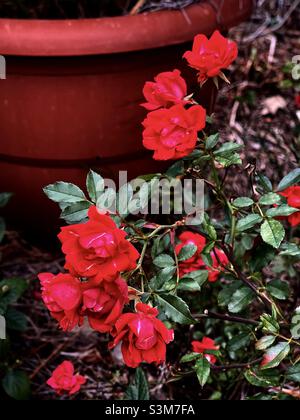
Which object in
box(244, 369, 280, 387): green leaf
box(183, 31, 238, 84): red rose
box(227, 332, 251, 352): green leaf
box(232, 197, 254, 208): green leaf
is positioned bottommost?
box(244, 369, 280, 387): green leaf

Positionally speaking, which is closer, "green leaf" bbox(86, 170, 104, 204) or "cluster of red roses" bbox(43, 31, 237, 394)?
"cluster of red roses" bbox(43, 31, 237, 394)

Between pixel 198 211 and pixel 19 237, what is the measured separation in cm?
76

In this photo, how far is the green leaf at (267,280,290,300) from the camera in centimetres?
104

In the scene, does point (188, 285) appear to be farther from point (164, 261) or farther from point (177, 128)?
point (177, 128)

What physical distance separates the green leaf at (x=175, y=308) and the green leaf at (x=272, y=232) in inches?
6.1

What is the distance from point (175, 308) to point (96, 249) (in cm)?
19

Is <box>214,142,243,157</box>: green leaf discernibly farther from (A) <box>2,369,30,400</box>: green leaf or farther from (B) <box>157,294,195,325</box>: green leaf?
(A) <box>2,369,30,400</box>: green leaf

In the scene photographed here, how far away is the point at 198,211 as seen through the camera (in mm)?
1035

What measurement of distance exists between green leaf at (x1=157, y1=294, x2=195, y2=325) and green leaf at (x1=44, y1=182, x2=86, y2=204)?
0.20m

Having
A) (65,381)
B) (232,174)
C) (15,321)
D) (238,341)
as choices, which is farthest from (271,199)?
(232,174)

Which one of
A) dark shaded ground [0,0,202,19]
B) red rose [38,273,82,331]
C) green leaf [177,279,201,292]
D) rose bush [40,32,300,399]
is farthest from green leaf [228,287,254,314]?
dark shaded ground [0,0,202,19]

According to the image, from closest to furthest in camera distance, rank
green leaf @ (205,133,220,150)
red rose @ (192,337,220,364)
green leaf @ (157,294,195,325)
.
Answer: green leaf @ (157,294,195,325) → green leaf @ (205,133,220,150) → red rose @ (192,337,220,364)

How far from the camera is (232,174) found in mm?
1751
